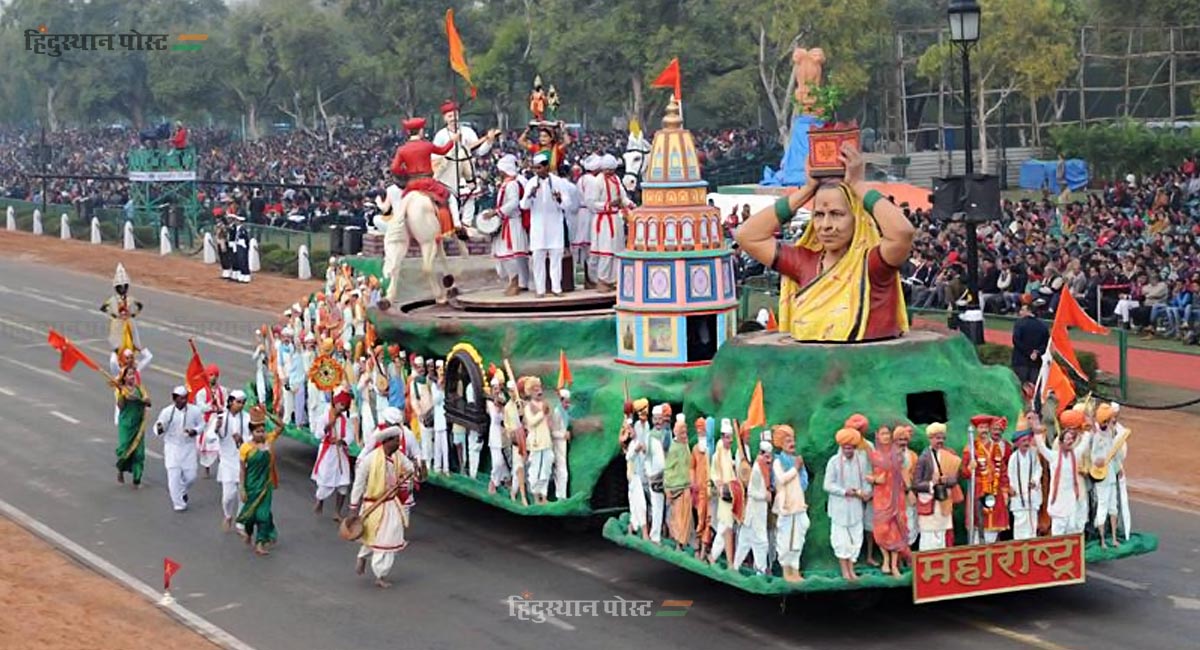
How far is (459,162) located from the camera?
26531 mm

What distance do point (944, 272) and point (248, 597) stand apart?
1701 cm

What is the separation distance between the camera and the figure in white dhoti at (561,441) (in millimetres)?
19656

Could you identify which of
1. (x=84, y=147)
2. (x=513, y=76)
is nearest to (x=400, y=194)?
(x=513, y=76)

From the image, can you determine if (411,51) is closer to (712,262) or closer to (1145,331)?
(1145,331)

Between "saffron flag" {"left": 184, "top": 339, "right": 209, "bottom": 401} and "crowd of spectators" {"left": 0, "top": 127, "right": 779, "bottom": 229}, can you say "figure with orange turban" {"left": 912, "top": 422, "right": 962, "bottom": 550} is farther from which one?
"crowd of spectators" {"left": 0, "top": 127, "right": 779, "bottom": 229}

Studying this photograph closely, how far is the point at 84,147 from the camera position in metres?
95.6

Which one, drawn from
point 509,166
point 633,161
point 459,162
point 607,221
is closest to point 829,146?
point 607,221

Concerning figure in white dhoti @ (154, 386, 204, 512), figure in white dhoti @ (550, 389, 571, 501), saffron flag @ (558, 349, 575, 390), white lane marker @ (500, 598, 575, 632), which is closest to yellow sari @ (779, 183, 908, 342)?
figure in white dhoti @ (550, 389, 571, 501)

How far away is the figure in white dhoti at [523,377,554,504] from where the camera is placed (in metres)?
19.7

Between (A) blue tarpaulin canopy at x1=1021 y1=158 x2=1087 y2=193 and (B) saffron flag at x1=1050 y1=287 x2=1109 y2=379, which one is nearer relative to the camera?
(B) saffron flag at x1=1050 y1=287 x2=1109 y2=379

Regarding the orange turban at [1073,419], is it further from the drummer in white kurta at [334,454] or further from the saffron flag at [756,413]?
the drummer in white kurta at [334,454]

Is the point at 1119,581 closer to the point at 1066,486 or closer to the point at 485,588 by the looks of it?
the point at 1066,486

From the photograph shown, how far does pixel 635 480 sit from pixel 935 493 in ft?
9.65

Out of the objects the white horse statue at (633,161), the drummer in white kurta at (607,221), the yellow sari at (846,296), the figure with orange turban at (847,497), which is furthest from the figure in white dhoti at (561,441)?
the white horse statue at (633,161)
